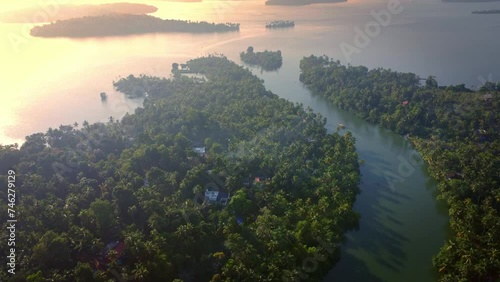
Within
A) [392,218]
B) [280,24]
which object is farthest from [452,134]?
[280,24]

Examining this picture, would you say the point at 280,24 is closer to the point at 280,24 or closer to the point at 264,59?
the point at 280,24

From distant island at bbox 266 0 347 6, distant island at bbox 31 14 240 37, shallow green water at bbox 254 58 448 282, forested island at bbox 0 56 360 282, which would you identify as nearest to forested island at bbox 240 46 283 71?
forested island at bbox 0 56 360 282

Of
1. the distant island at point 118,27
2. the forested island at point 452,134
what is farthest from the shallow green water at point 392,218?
the distant island at point 118,27

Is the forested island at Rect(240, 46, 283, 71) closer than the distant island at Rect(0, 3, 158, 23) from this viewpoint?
Yes

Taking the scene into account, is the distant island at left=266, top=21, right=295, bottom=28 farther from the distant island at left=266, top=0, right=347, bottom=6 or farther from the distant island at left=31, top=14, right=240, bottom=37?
the distant island at left=266, top=0, right=347, bottom=6

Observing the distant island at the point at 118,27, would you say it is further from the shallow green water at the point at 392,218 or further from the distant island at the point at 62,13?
the shallow green water at the point at 392,218

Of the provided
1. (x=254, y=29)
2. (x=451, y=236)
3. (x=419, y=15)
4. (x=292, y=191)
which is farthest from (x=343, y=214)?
(x=419, y=15)
